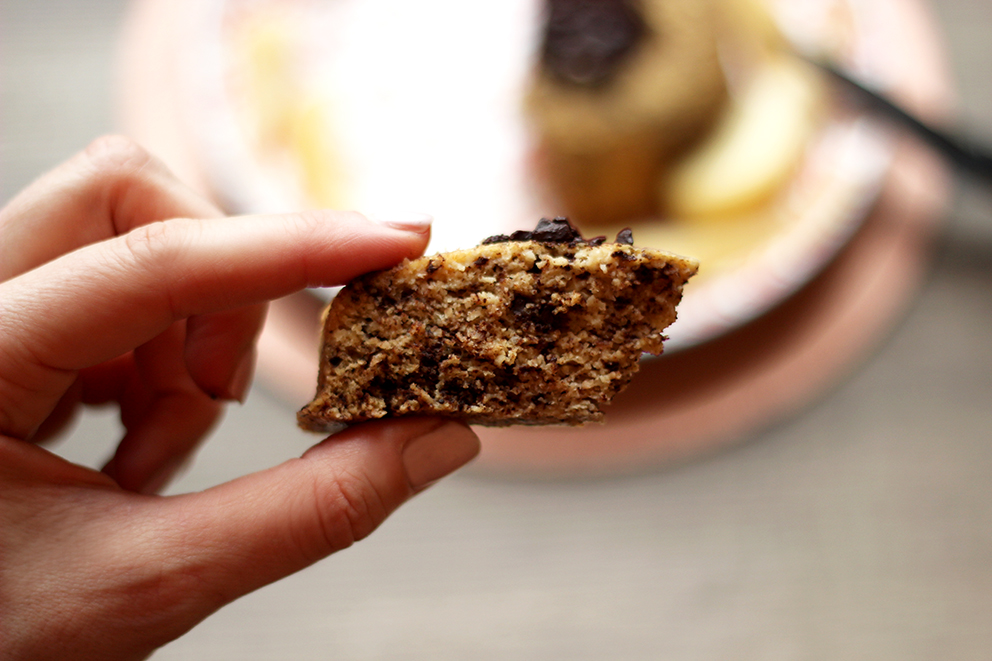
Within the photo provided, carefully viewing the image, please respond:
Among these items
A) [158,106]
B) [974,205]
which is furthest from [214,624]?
[974,205]

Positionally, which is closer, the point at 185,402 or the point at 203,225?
the point at 203,225

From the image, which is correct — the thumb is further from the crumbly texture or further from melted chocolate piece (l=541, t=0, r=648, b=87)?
melted chocolate piece (l=541, t=0, r=648, b=87)

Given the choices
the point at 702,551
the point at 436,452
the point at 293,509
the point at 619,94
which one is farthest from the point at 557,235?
the point at 702,551

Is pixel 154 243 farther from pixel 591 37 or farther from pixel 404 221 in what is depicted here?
pixel 591 37

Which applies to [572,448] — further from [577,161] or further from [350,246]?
[350,246]

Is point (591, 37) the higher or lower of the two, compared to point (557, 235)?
higher

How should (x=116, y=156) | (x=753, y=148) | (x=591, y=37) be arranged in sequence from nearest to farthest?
(x=116, y=156), (x=591, y=37), (x=753, y=148)
